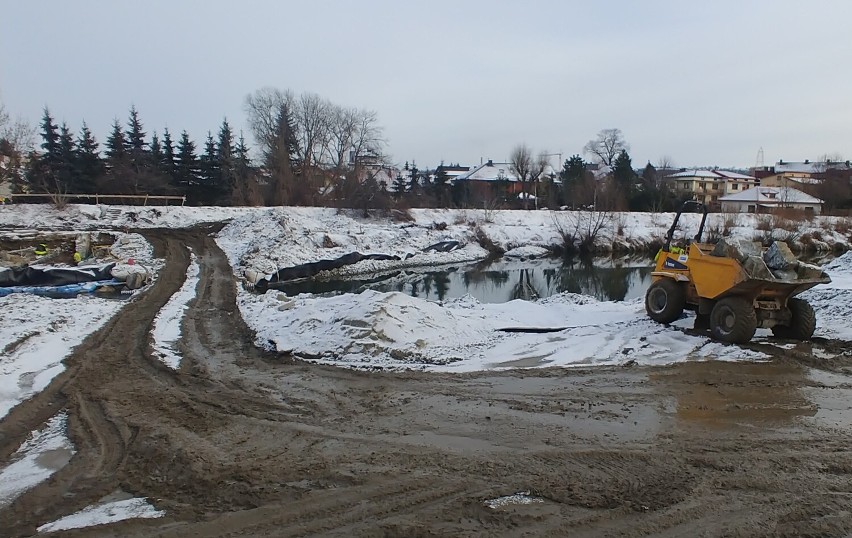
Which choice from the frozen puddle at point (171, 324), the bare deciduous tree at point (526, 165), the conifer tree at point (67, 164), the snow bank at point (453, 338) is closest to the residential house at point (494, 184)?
the bare deciduous tree at point (526, 165)

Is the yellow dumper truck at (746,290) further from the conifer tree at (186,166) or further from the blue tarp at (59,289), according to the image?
the conifer tree at (186,166)

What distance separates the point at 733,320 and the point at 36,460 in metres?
9.30

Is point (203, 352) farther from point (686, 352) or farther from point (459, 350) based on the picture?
point (686, 352)

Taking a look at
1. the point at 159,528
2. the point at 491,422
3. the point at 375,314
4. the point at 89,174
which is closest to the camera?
the point at 159,528

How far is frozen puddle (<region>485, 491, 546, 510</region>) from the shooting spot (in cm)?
417

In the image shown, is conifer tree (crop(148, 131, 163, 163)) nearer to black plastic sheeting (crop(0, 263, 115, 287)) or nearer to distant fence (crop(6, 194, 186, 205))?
distant fence (crop(6, 194, 186, 205))

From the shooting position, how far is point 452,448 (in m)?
5.24

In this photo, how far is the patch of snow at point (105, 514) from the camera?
157 inches

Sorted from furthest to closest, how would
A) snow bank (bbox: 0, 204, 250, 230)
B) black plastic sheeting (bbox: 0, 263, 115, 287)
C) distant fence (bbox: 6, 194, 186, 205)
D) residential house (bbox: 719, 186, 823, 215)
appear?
residential house (bbox: 719, 186, 823, 215) → distant fence (bbox: 6, 194, 186, 205) → snow bank (bbox: 0, 204, 250, 230) → black plastic sheeting (bbox: 0, 263, 115, 287)

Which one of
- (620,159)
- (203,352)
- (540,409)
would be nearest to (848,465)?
(540,409)

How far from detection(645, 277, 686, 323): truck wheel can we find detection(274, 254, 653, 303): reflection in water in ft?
31.5

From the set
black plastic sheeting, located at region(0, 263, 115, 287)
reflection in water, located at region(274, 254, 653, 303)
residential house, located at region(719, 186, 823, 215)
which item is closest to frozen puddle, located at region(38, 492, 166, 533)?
black plastic sheeting, located at region(0, 263, 115, 287)

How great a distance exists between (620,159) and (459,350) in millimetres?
58144

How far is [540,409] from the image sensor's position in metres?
6.24
